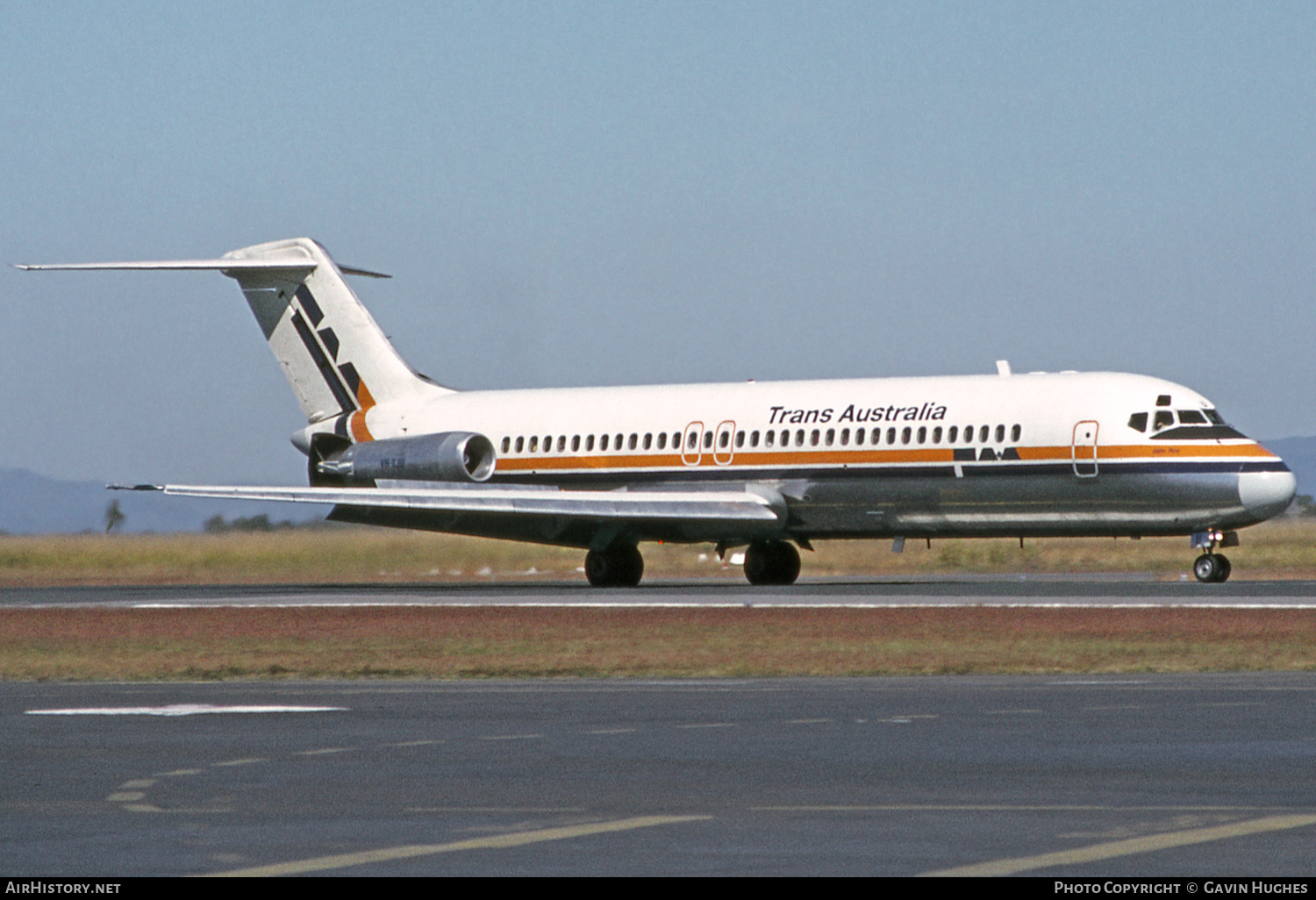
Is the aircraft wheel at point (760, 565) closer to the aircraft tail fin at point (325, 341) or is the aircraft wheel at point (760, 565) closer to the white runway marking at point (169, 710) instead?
the aircraft tail fin at point (325, 341)

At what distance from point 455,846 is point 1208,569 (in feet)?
110

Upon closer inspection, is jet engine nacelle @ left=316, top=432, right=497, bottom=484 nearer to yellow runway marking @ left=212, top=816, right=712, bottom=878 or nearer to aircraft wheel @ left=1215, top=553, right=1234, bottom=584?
aircraft wheel @ left=1215, top=553, right=1234, bottom=584

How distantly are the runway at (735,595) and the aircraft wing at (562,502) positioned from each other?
5.33ft

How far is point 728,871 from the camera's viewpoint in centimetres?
990

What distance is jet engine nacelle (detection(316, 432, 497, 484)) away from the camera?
50.5 meters

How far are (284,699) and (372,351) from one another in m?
33.0

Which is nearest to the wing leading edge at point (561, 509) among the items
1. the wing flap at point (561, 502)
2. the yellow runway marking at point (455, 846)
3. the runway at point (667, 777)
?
the wing flap at point (561, 502)

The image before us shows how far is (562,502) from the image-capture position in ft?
152

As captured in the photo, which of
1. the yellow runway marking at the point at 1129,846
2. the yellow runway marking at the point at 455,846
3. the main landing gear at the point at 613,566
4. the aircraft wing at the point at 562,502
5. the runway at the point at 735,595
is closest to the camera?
the yellow runway marking at the point at 1129,846

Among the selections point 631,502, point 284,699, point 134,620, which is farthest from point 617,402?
point 284,699

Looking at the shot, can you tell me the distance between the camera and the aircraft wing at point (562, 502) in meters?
45.6

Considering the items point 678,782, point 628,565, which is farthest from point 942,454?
point 678,782

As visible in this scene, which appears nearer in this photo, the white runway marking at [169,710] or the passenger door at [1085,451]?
the white runway marking at [169,710]

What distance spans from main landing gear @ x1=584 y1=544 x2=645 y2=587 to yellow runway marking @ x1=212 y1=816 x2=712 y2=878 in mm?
36159
